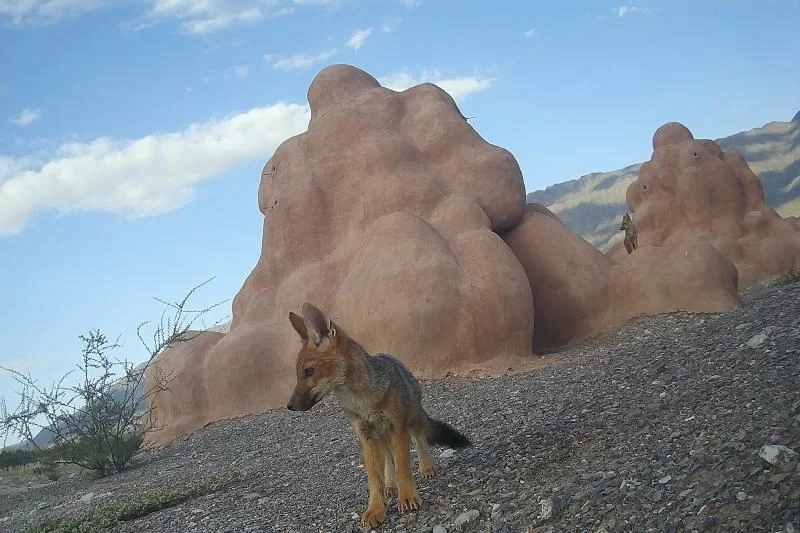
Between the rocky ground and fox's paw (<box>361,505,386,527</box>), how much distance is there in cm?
9

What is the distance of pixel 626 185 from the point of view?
98375mm

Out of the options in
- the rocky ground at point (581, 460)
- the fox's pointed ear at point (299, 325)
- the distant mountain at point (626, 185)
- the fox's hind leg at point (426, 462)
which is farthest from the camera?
the distant mountain at point (626, 185)

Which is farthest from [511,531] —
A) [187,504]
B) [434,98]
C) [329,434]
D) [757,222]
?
[757,222]

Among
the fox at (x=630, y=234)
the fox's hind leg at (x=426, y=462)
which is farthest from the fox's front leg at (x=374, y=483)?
the fox at (x=630, y=234)

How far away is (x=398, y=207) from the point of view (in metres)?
16.4

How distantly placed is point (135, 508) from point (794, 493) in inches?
276

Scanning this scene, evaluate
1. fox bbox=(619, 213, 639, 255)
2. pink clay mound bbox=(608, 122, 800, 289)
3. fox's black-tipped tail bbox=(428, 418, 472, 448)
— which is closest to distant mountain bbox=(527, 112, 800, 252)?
pink clay mound bbox=(608, 122, 800, 289)

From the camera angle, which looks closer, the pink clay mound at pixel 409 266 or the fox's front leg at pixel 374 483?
the fox's front leg at pixel 374 483

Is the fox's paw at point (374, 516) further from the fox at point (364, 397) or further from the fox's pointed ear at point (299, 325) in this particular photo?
the fox's pointed ear at point (299, 325)

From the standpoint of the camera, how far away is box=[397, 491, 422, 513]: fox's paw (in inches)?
217

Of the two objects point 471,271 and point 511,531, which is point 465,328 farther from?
point 511,531

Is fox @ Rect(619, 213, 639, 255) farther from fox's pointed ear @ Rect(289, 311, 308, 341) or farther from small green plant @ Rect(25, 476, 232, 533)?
fox's pointed ear @ Rect(289, 311, 308, 341)

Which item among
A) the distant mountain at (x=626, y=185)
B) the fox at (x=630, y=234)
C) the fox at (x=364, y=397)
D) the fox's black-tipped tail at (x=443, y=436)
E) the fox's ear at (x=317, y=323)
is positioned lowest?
the fox's black-tipped tail at (x=443, y=436)

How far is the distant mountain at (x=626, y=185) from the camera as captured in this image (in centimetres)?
8081
